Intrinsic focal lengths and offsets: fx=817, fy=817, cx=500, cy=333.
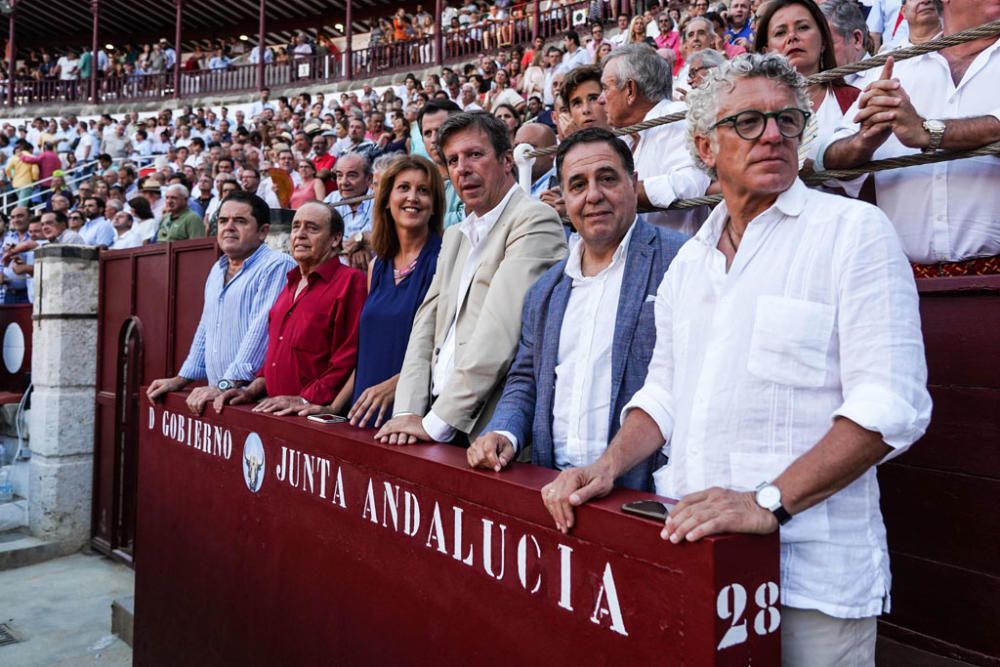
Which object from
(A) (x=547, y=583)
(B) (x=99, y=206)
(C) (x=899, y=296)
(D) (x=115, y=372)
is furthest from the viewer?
(B) (x=99, y=206)

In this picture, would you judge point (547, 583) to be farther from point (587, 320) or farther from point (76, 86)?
point (76, 86)

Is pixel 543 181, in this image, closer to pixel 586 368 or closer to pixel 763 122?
pixel 586 368

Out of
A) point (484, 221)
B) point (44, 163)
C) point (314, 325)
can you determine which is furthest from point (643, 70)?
point (44, 163)

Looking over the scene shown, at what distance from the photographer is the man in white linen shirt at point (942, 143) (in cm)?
189

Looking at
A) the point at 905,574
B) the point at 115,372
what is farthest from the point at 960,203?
the point at 115,372

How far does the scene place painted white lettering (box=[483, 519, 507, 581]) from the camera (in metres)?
1.66

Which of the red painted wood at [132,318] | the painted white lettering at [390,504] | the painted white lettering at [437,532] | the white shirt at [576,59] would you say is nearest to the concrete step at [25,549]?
the red painted wood at [132,318]

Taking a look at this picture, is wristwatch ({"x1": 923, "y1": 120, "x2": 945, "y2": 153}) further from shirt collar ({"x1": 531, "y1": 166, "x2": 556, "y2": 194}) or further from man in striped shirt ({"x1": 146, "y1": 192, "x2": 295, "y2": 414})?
man in striped shirt ({"x1": 146, "y1": 192, "x2": 295, "y2": 414})

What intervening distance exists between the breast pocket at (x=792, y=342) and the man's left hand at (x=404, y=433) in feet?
3.52

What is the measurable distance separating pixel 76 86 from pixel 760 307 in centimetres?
2768

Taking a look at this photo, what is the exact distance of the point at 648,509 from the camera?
1324 mm

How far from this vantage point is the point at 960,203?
2035mm

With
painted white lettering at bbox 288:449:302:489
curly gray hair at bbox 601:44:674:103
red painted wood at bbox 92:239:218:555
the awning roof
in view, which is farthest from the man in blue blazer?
the awning roof

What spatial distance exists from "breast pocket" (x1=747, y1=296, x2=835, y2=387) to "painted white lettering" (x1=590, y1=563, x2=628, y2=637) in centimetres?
43
